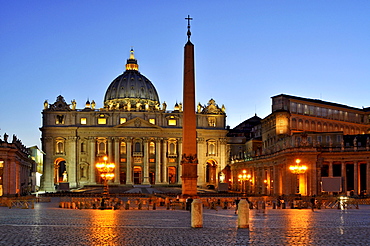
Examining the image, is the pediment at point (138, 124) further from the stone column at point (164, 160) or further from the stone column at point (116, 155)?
the stone column at point (164, 160)

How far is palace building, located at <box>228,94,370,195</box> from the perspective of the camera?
68.7 metres

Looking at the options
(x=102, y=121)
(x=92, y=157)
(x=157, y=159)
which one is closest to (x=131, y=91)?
(x=102, y=121)

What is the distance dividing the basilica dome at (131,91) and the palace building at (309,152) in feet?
133

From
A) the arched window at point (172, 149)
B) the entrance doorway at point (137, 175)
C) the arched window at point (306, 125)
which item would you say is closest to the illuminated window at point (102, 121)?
the entrance doorway at point (137, 175)

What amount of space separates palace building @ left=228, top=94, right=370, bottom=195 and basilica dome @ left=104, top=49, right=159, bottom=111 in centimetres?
4046

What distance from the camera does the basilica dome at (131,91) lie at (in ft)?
475

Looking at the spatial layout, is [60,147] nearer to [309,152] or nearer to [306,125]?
[306,125]

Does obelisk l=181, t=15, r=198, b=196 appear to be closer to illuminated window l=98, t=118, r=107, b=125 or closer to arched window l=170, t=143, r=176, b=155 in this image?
illuminated window l=98, t=118, r=107, b=125

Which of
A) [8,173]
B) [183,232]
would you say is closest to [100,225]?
[183,232]

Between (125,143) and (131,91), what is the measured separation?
25341 mm

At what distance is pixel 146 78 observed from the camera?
154375 mm

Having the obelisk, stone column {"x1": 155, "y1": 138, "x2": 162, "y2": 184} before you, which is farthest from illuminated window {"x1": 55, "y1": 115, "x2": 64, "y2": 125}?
the obelisk

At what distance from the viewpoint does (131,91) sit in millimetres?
145625

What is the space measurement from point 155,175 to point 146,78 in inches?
1519
